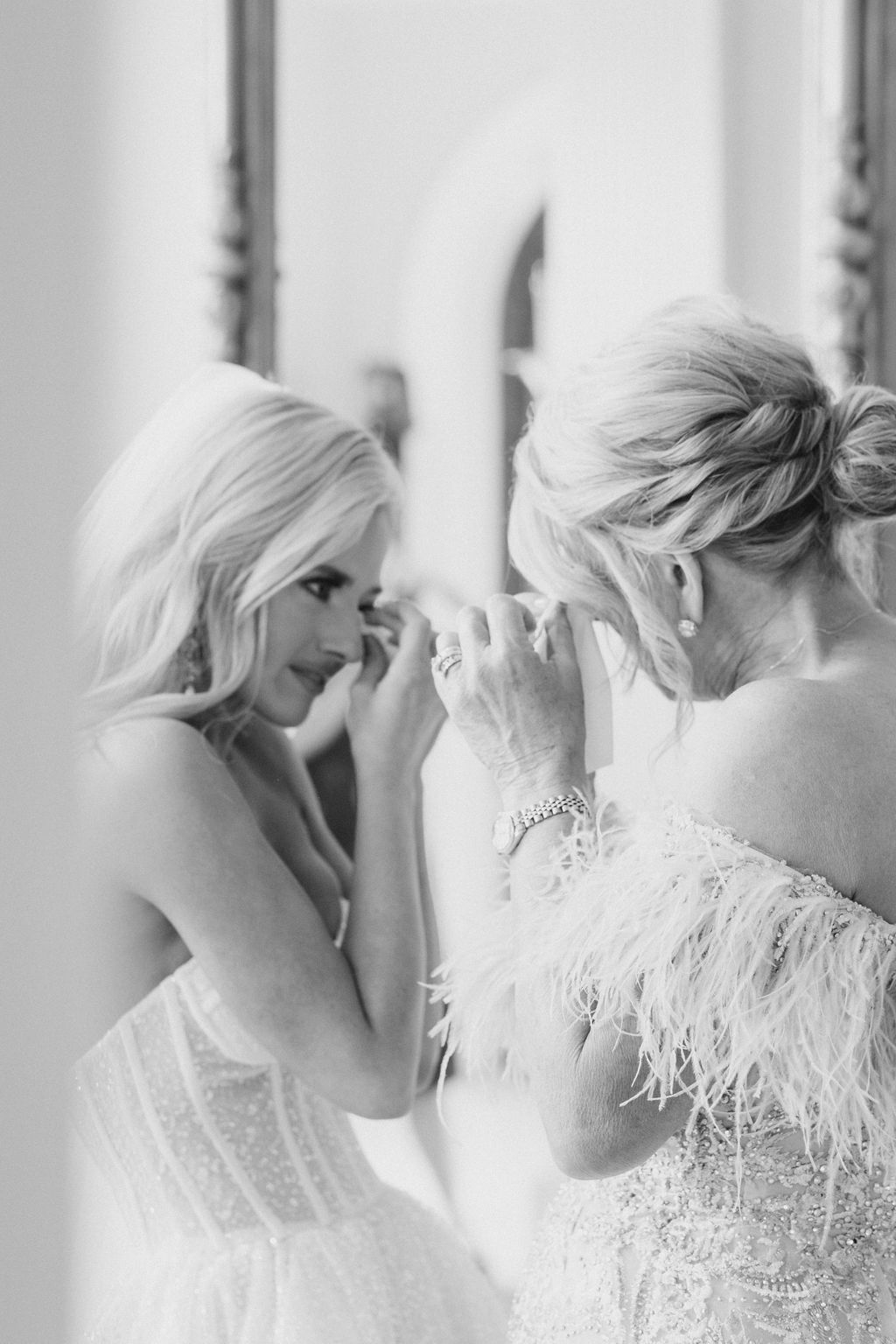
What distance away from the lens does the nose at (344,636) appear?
4.91 ft

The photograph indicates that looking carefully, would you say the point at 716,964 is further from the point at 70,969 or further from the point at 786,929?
the point at 70,969

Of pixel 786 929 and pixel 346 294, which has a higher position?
pixel 346 294

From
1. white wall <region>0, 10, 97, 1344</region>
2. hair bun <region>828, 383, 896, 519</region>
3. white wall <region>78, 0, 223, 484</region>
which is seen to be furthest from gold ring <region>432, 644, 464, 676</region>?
white wall <region>0, 10, 97, 1344</region>

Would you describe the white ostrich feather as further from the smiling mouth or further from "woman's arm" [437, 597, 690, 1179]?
the smiling mouth

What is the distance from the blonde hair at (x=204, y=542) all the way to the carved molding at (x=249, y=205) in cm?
53

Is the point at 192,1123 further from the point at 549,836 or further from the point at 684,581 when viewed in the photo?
the point at 684,581

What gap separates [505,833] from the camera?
3.80 ft

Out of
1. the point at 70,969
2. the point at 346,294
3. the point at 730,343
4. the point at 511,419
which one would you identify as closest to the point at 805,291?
the point at 511,419

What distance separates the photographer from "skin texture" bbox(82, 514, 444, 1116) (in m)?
1.28

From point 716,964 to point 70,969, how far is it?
2.35 ft

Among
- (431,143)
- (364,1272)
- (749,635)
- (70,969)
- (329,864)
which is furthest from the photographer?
(431,143)

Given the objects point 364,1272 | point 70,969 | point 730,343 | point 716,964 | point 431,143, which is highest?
point 431,143

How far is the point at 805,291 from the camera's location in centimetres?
230

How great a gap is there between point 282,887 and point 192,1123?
243 mm
